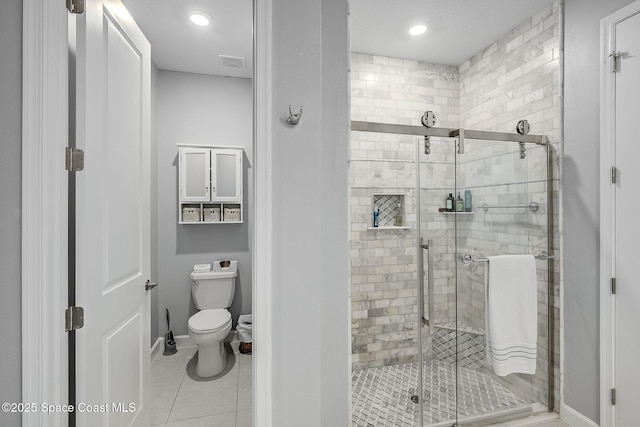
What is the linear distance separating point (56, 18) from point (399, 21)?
2051 mm

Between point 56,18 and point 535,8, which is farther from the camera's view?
point 535,8

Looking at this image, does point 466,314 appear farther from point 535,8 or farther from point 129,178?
point 535,8

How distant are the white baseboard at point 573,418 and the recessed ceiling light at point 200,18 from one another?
12.2ft

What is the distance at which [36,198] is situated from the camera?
3.38ft

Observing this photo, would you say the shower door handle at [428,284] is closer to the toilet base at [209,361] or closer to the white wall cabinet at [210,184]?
the toilet base at [209,361]

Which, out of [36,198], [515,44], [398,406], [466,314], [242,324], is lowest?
[398,406]

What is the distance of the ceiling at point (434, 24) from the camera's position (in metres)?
2.05

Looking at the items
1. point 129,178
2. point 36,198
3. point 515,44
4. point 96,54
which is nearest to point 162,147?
point 129,178

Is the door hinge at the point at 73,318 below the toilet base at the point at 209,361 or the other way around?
the other way around

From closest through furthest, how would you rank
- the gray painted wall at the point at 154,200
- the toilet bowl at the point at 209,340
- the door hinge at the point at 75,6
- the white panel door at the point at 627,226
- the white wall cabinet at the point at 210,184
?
the door hinge at the point at 75,6 → the white panel door at the point at 627,226 → the toilet bowl at the point at 209,340 → the gray painted wall at the point at 154,200 → the white wall cabinet at the point at 210,184

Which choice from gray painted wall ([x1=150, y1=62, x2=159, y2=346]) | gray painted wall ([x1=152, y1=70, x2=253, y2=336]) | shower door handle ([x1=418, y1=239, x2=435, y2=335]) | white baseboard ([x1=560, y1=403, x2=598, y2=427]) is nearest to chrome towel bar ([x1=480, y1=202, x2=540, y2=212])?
shower door handle ([x1=418, y1=239, x2=435, y2=335])

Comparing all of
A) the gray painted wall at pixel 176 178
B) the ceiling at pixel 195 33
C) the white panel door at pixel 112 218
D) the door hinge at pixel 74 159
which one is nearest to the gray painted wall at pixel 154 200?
the gray painted wall at pixel 176 178

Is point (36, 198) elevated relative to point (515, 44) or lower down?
lower down

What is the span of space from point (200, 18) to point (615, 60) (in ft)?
9.00
